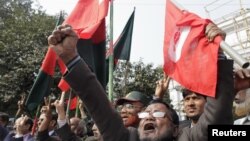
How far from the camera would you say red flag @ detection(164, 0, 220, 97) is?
2.75 meters

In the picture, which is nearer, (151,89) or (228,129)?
(228,129)

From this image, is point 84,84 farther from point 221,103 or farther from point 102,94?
point 221,103

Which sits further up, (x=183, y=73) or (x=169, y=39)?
(x=169, y=39)

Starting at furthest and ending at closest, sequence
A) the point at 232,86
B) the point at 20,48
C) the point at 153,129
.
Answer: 1. the point at 20,48
2. the point at 153,129
3. the point at 232,86

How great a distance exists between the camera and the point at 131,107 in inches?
176

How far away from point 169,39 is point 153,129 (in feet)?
3.07

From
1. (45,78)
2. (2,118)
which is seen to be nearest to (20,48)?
(2,118)

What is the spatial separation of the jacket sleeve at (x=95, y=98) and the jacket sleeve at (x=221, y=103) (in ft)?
1.75

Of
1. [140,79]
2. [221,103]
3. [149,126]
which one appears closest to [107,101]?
[149,126]

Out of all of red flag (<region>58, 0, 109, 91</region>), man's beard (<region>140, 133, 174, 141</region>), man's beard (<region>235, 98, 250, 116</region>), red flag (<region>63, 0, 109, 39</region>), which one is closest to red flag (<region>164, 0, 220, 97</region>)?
man's beard (<region>140, 133, 174, 141</region>)

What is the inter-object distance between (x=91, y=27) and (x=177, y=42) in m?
1.89

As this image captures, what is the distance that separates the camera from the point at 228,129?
2299mm

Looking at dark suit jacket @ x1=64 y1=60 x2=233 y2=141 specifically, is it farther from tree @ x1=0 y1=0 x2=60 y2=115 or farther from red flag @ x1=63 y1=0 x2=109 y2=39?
tree @ x1=0 y1=0 x2=60 y2=115

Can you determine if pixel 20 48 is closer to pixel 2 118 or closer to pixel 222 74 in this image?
pixel 2 118
